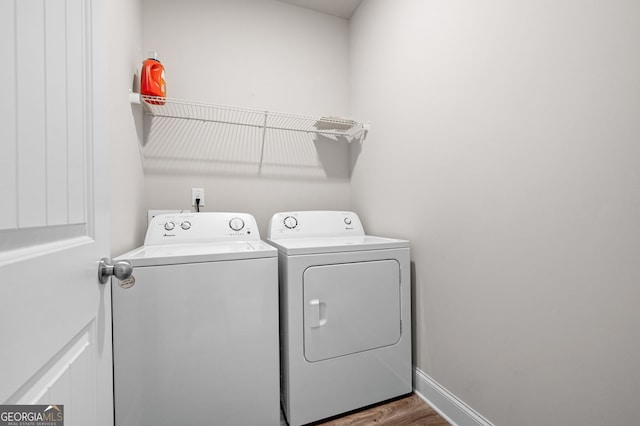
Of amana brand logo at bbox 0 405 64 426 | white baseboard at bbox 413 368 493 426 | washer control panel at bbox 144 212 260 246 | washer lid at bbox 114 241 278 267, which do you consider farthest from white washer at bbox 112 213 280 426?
white baseboard at bbox 413 368 493 426

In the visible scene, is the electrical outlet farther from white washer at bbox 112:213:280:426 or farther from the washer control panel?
white washer at bbox 112:213:280:426

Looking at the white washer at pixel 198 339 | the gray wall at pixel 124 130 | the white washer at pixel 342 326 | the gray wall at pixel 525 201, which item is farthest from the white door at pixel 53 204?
the gray wall at pixel 525 201

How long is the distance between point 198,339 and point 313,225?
938 mm

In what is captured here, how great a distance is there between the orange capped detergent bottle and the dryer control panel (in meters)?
0.95

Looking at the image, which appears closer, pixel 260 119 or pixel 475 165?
pixel 475 165

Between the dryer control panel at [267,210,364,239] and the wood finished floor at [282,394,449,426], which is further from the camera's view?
the dryer control panel at [267,210,364,239]

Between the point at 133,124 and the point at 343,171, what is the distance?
4.85 feet

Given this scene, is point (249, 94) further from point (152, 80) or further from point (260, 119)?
point (152, 80)

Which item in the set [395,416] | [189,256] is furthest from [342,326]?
[189,256]

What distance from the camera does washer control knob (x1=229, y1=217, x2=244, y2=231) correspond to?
1.62m

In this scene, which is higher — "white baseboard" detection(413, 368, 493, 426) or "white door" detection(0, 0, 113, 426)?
"white door" detection(0, 0, 113, 426)

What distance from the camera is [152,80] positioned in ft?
4.79

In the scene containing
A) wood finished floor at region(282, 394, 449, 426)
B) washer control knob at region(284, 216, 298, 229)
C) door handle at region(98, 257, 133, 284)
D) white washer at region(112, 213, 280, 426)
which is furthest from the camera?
washer control knob at region(284, 216, 298, 229)

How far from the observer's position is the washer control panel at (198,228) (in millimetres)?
1477
